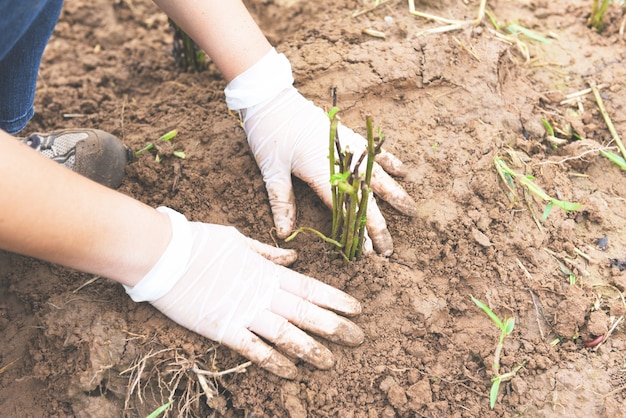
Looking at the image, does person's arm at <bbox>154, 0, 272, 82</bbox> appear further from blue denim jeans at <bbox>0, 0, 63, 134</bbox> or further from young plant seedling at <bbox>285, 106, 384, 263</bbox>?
young plant seedling at <bbox>285, 106, 384, 263</bbox>

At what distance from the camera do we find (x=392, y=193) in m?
1.64

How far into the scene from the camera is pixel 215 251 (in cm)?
151

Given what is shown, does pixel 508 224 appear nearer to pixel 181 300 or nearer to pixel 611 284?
pixel 611 284

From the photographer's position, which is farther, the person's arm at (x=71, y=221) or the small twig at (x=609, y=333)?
the small twig at (x=609, y=333)

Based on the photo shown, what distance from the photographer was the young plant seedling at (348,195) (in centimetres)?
124

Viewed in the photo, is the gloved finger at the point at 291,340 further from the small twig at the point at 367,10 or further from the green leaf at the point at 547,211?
the small twig at the point at 367,10

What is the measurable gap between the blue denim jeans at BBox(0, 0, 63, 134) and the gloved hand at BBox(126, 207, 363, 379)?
575 mm

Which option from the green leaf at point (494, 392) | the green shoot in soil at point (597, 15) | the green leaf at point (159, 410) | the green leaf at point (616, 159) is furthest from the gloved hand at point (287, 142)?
the green shoot in soil at point (597, 15)

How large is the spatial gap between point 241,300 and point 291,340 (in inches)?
6.6

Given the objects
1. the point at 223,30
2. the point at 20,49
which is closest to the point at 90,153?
the point at 20,49

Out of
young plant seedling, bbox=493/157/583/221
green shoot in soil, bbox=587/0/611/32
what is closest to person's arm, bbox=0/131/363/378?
young plant seedling, bbox=493/157/583/221

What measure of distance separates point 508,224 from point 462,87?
515mm

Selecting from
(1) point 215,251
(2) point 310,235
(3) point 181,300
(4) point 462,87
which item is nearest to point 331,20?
(4) point 462,87

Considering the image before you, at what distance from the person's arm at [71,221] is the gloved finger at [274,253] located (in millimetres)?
269
